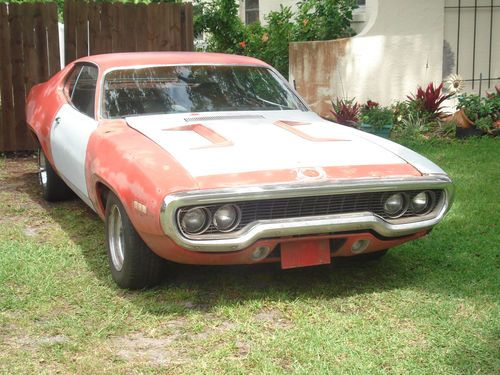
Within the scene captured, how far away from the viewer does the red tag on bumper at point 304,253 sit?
4.24 m

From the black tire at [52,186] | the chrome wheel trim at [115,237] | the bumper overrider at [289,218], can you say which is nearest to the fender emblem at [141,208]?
the bumper overrider at [289,218]

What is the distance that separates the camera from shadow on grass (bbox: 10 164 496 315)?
4.40 meters

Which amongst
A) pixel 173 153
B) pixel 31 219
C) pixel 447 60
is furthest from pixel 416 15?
→ pixel 173 153

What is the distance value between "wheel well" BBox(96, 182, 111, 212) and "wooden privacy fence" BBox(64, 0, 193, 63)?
5.01 m

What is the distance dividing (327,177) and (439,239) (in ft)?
5.71

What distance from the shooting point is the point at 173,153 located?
430 cm

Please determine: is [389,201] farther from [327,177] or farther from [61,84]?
[61,84]

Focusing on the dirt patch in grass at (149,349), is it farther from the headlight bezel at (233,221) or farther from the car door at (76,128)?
the car door at (76,128)

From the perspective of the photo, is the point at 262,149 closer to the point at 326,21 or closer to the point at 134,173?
the point at 134,173

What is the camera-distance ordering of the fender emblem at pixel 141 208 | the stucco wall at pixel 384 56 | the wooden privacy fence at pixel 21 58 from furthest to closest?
the stucco wall at pixel 384 56
the wooden privacy fence at pixel 21 58
the fender emblem at pixel 141 208

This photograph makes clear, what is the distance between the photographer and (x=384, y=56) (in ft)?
33.8

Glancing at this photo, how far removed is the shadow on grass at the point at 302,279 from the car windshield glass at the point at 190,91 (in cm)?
107

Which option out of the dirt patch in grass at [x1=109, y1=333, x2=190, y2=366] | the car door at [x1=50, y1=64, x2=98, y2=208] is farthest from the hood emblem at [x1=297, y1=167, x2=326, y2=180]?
the car door at [x1=50, y1=64, x2=98, y2=208]

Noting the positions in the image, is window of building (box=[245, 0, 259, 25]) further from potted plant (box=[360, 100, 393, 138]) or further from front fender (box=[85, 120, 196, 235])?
front fender (box=[85, 120, 196, 235])
